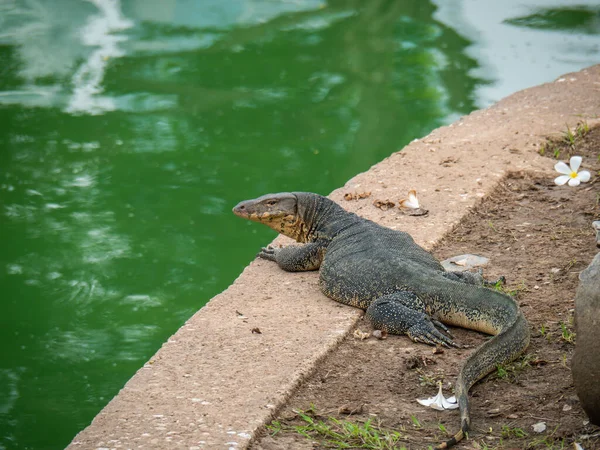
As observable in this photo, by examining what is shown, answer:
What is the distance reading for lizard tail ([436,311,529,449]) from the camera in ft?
13.3

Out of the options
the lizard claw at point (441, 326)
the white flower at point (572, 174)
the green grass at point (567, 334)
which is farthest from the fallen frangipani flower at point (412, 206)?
the green grass at point (567, 334)

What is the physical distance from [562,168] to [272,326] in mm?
2982

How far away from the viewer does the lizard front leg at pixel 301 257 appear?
5.80 m

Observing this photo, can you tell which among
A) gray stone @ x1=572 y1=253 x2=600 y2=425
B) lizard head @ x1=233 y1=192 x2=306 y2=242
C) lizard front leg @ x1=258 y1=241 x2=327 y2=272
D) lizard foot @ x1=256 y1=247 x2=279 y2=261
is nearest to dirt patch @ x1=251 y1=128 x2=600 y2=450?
gray stone @ x1=572 y1=253 x2=600 y2=425

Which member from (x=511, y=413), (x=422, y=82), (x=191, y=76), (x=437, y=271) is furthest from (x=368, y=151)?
(x=511, y=413)

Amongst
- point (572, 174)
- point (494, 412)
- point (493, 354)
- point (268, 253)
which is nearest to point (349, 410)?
point (494, 412)

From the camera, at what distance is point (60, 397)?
19.3ft

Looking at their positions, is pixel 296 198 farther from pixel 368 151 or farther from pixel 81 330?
pixel 368 151

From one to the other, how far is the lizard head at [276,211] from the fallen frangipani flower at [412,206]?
1.00m

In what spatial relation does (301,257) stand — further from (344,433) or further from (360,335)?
(344,433)

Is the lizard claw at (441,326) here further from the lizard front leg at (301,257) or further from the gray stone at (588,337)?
the gray stone at (588,337)

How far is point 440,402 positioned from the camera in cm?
409

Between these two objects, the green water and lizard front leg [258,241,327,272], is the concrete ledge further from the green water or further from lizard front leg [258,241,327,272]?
the green water

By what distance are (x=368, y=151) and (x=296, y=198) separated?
3790 millimetres
